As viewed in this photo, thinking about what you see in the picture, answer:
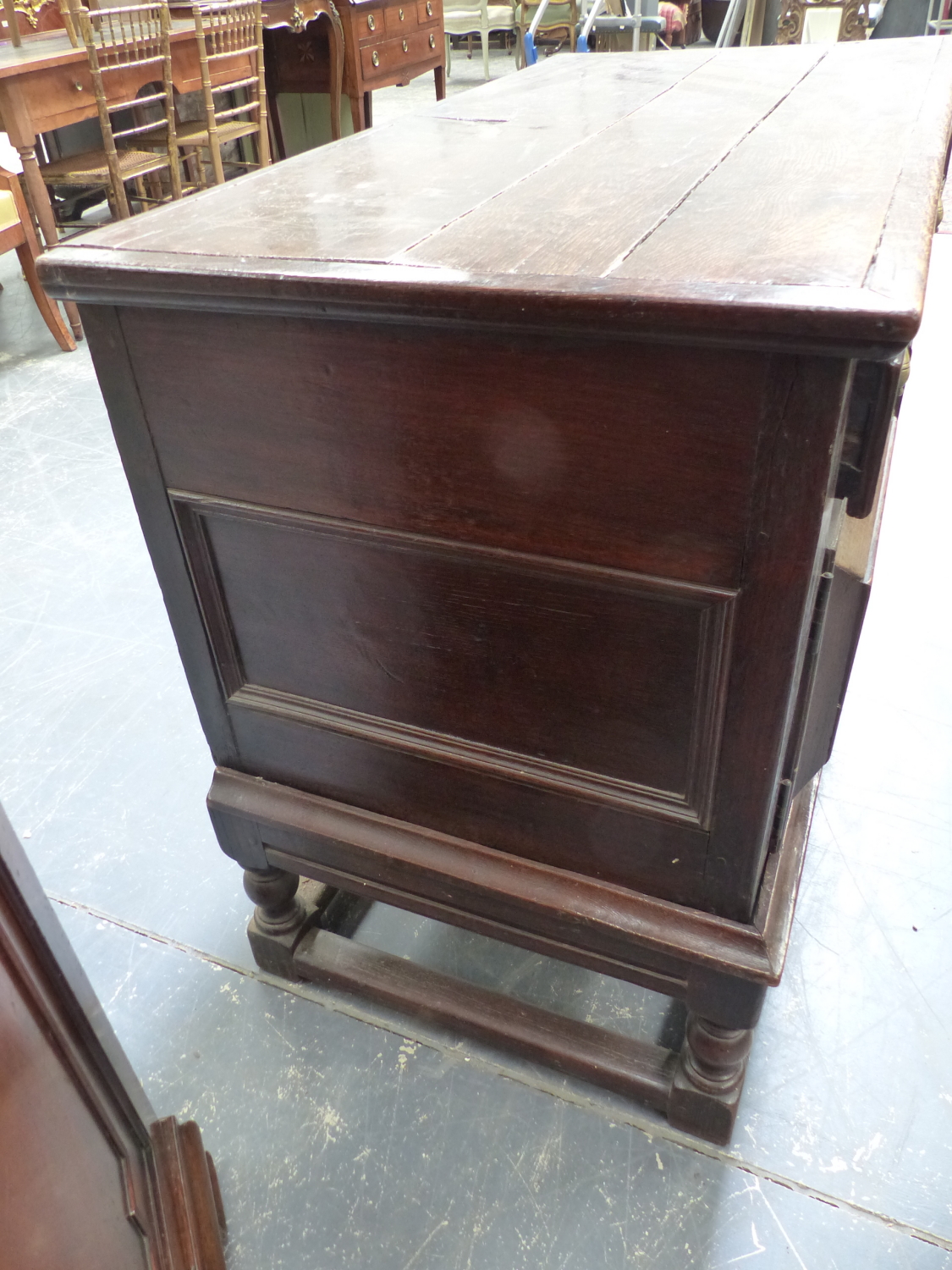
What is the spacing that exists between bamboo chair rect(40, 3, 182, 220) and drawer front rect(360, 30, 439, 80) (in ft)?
4.05

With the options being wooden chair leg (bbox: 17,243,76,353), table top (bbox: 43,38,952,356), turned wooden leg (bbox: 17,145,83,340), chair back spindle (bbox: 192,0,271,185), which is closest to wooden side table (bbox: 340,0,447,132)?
chair back spindle (bbox: 192,0,271,185)

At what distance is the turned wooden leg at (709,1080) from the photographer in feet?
2.92

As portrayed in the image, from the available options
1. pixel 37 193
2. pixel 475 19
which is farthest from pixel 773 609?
pixel 475 19

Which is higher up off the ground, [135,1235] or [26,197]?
[26,197]

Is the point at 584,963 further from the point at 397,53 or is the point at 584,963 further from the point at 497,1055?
the point at 397,53

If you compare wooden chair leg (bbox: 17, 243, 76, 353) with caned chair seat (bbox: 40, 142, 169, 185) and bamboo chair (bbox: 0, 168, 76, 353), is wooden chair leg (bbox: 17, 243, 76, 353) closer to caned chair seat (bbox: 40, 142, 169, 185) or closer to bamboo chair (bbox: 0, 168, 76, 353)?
bamboo chair (bbox: 0, 168, 76, 353)

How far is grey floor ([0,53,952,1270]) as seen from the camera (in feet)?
2.91

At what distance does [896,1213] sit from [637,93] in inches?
56.2

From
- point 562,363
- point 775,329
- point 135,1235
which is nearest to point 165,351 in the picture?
point 562,363

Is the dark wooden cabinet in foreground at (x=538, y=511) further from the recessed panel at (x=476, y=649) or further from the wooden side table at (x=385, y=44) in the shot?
the wooden side table at (x=385, y=44)

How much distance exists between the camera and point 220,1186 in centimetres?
93

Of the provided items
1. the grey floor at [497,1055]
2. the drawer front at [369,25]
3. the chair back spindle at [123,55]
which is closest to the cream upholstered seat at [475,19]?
the drawer front at [369,25]

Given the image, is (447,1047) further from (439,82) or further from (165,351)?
(439,82)

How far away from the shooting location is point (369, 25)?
163 inches
